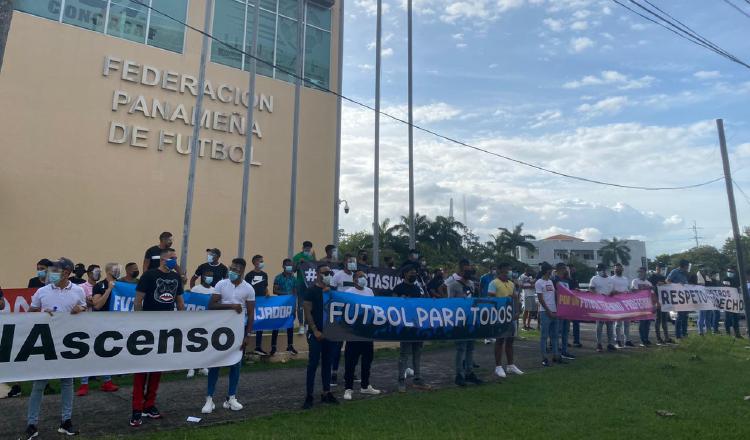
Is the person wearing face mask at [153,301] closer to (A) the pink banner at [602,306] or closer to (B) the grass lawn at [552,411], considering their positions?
(B) the grass lawn at [552,411]

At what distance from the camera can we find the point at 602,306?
454 inches

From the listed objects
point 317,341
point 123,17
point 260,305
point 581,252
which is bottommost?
point 317,341

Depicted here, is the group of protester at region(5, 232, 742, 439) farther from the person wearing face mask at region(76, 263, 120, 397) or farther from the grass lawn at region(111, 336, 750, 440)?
the grass lawn at region(111, 336, 750, 440)

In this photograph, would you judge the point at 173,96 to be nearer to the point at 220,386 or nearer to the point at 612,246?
the point at 220,386

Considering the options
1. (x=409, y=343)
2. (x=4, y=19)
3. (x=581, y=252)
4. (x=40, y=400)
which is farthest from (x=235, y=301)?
(x=581, y=252)

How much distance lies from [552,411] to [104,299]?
6557 mm

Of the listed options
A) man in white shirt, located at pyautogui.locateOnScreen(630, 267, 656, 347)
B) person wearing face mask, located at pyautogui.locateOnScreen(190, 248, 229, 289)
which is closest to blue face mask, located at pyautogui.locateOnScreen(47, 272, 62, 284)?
person wearing face mask, located at pyautogui.locateOnScreen(190, 248, 229, 289)

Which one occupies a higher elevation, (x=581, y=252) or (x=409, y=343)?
(x=581, y=252)

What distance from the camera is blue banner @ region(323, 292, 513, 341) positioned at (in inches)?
278

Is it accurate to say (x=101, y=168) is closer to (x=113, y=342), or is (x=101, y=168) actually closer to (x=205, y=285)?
(x=205, y=285)

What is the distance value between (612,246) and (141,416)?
296 feet

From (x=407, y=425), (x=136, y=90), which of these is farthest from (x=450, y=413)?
(x=136, y=90)

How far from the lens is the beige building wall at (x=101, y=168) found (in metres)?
16.5

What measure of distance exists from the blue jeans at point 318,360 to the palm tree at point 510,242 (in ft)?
188
